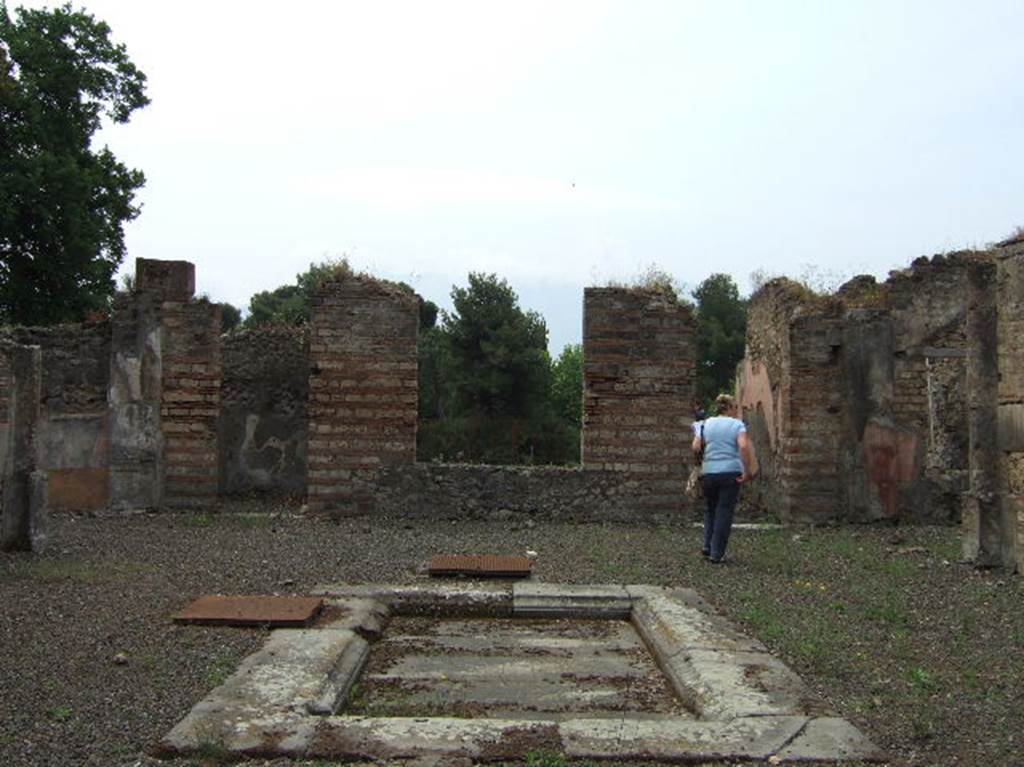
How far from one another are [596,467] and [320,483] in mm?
3049

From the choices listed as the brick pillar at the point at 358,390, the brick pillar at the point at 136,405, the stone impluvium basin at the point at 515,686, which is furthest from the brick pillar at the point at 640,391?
the brick pillar at the point at 136,405

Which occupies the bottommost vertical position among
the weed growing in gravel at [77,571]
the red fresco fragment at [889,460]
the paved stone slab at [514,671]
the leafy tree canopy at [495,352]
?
the paved stone slab at [514,671]

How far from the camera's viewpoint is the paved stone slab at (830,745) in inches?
155

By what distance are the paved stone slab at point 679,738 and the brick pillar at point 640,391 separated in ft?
26.1

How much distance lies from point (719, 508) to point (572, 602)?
2.46 metres

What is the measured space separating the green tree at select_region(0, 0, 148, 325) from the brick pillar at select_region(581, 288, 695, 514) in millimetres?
14292

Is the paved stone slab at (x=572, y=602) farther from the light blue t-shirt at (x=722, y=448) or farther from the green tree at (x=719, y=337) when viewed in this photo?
the green tree at (x=719, y=337)

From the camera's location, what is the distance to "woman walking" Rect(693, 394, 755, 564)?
942 cm

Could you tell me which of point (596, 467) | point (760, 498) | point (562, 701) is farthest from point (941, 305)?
point (562, 701)

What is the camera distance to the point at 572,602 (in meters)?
7.32

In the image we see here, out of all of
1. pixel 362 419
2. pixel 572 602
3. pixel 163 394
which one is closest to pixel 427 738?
pixel 572 602

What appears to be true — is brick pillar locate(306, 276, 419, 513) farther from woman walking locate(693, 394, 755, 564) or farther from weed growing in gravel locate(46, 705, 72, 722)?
weed growing in gravel locate(46, 705, 72, 722)

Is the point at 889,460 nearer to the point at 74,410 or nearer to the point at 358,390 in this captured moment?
the point at 358,390

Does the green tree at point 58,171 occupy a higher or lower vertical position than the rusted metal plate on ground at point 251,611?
higher
